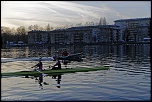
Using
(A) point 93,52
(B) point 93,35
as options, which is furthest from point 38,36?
(A) point 93,52

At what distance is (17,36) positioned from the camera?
181750 millimetres

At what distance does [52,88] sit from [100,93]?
3567 mm

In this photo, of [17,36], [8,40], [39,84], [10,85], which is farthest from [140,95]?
[17,36]

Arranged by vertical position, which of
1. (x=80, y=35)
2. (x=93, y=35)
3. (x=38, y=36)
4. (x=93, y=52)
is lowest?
(x=93, y=52)

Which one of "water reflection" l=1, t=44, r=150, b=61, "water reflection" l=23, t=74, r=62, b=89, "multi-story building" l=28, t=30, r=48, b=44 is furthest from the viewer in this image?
"multi-story building" l=28, t=30, r=48, b=44

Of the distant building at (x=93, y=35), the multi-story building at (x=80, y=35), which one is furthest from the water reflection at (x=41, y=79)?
the multi-story building at (x=80, y=35)

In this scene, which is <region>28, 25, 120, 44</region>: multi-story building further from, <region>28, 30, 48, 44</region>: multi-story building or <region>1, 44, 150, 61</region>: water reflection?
<region>1, 44, 150, 61</region>: water reflection

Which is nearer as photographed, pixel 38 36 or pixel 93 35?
pixel 93 35

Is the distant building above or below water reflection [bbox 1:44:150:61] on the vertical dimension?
above

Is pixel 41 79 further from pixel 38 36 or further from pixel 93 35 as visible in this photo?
pixel 38 36

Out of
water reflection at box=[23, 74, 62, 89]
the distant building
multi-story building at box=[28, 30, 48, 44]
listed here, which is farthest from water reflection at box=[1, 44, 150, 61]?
multi-story building at box=[28, 30, 48, 44]

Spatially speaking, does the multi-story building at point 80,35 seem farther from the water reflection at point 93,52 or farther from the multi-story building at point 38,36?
the water reflection at point 93,52

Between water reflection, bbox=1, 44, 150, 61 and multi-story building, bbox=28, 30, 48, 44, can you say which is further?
multi-story building, bbox=28, 30, 48, 44

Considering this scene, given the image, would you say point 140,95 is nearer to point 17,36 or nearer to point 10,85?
point 10,85
